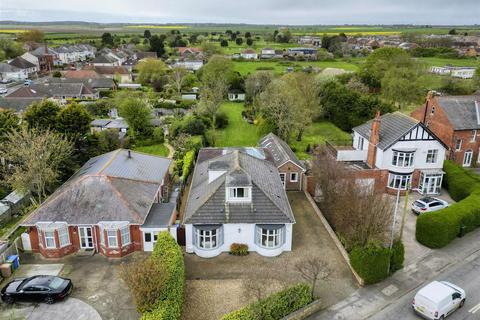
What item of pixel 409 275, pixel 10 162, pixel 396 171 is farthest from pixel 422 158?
pixel 10 162

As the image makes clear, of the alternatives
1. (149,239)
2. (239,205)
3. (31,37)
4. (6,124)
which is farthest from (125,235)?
(31,37)

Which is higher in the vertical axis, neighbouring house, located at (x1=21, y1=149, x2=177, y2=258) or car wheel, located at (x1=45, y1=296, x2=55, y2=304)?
neighbouring house, located at (x1=21, y1=149, x2=177, y2=258)

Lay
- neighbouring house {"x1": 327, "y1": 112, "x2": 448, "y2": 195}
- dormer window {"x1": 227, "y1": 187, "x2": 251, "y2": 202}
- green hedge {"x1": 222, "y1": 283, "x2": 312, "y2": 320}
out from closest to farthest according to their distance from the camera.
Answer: green hedge {"x1": 222, "y1": 283, "x2": 312, "y2": 320} → dormer window {"x1": 227, "y1": 187, "x2": 251, "y2": 202} → neighbouring house {"x1": 327, "y1": 112, "x2": 448, "y2": 195}

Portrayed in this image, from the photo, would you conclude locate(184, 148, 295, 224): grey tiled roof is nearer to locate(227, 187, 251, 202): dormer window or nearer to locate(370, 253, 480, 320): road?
locate(227, 187, 251, 202): dormer window

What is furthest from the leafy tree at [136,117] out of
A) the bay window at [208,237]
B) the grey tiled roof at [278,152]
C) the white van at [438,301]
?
the white van at [438,301]

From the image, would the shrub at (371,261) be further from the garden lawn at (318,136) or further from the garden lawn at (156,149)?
the garden lawn at (156,149)

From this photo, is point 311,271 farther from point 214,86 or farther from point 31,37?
point 31,37

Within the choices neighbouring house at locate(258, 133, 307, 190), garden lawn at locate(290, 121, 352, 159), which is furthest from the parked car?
garden lawn at locate(290, 121, 352, 159)
